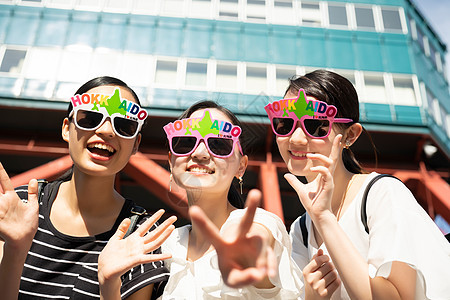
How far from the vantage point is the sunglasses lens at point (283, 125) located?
87.3 inches

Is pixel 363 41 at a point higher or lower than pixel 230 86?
higher

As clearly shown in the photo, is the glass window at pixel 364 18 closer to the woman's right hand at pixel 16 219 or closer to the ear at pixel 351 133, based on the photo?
the ear at pixel 351 133

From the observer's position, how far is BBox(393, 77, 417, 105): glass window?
36.9ft

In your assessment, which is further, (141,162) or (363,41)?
(363,41)

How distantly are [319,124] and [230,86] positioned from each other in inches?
369

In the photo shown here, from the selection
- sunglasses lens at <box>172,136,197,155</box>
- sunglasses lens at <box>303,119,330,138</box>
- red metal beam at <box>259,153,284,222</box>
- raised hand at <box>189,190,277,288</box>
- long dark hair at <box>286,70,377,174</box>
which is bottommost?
raised hand at <box>189,190,277,288</box>

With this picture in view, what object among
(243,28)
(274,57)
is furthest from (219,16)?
(274,57)

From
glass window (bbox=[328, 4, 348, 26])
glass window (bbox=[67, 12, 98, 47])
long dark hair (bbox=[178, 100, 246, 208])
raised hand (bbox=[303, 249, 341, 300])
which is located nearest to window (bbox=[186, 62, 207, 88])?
glass window (bbox=[67, 12, 98, 47])

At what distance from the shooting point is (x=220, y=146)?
217 centimetres

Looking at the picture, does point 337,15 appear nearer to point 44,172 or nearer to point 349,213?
point 44,172

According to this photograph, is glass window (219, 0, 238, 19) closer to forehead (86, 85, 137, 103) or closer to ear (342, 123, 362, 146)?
forehead (86, 85, 137, 103)

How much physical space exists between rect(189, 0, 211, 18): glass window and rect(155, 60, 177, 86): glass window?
2.20 m

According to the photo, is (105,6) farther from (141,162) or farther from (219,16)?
(141,162)

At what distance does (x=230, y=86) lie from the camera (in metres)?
11.3
